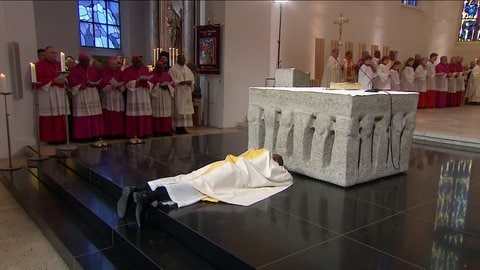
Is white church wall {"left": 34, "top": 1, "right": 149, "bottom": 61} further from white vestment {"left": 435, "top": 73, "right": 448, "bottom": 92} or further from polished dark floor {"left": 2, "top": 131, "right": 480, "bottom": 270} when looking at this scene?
white vestment {"left": 435, "top": 73, "right": 448, "bottom": 92}

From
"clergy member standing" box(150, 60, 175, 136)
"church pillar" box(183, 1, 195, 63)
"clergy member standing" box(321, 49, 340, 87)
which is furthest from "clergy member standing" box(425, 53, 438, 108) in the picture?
"clergy member standing" box(150, 60, 175, 136)

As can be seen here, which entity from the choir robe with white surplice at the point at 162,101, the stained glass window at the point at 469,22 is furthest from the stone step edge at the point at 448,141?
the stained glass window at the point at 469,22

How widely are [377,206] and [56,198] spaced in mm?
3536

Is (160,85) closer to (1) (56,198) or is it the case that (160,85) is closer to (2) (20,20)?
(2) (20,20)

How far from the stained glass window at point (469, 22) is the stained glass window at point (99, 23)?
12019 millimetres

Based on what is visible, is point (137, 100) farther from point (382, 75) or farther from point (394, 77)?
point (394, 77)

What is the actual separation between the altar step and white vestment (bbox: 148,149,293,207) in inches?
15.8

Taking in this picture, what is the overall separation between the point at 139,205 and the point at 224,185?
833mm

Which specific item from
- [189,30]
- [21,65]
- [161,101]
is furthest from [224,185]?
[189,30]

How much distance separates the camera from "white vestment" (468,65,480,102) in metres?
10.3

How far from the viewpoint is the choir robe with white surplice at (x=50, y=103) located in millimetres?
6684

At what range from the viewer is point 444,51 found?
43.5 feet

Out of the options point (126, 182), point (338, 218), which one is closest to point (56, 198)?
point (126, 182)

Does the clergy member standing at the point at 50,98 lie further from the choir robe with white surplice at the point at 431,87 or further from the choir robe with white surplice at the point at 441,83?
the choir robe with white surplice at the point at 441,83
